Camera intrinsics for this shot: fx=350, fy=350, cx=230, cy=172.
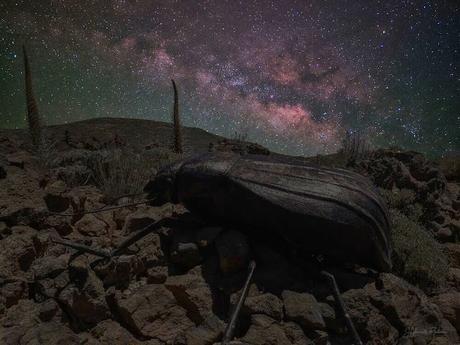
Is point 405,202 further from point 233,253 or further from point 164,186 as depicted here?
point 164,186

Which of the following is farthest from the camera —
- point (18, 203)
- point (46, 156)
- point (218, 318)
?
point (46, 156)

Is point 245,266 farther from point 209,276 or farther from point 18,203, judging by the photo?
point 18,203

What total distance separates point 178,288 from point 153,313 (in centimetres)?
22

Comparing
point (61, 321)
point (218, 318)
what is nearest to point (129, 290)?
point (61, 321)

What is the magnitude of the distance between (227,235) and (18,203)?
6.36ft

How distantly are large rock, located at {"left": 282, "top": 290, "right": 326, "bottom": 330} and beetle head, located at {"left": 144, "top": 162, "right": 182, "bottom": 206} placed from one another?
1171 millimetres

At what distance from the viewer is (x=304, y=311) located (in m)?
2.14

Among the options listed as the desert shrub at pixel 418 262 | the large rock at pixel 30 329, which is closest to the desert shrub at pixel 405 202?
the desert shrub at pixel 418 262

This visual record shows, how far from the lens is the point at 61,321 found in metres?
2.15

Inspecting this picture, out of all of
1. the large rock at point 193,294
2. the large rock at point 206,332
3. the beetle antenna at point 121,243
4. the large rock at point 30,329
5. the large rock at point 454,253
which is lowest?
the large rock at point 454,253

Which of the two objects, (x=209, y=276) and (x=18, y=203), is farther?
(x=18, y=203)

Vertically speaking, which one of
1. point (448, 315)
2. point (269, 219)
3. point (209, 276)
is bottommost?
point (448, 315)

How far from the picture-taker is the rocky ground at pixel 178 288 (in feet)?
6.91

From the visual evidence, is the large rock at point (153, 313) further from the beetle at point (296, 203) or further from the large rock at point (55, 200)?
the large rock at point (55, 200)
